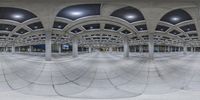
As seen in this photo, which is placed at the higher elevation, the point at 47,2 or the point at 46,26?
the point at 47,2

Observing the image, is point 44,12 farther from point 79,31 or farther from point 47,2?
point 79,31

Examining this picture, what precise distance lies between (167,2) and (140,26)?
1.84 m

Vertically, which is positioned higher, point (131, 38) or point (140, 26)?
point (140, 26)

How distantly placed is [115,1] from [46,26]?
160 cm

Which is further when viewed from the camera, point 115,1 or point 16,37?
point 16,37

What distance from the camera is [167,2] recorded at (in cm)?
252

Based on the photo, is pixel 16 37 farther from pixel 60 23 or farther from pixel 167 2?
pixel 167 2

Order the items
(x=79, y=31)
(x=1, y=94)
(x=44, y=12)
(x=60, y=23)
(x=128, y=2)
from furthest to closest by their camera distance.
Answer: (x=79, y=31), (x=60, y=23), (x=44, y=12), (x=128, y=2), (x=1, y=94)

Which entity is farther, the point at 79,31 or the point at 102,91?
the point at 79,31

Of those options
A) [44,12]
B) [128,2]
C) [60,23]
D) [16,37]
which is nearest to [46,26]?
[44,12]

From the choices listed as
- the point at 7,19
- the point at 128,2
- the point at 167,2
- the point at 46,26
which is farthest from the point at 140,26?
the point at 7,19

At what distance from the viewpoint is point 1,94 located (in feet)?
6.60

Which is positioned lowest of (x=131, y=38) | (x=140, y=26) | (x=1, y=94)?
(x=1, y=94)

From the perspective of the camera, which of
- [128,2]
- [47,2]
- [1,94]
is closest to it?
[1,94]
